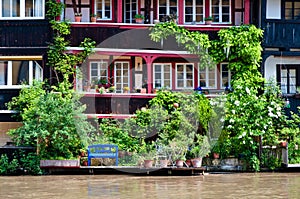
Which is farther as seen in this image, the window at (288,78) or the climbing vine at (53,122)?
the window at (288,78)

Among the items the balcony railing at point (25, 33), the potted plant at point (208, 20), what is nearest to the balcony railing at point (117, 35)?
the potted plant at point (208, 20)

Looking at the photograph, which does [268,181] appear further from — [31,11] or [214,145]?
[31,11]

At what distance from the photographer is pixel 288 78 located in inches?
1433

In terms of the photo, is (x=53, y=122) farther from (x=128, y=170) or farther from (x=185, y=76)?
(x=185, y=76)

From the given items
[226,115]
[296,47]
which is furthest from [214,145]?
[296,47]

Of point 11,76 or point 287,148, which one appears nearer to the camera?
point 287,148

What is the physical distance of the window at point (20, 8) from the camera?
34.2m

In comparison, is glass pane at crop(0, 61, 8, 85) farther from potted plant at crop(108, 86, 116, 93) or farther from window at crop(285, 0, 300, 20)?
window at crop(285, 0, 300, 20)

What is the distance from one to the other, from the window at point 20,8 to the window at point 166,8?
509cm

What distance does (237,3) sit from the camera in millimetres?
36125

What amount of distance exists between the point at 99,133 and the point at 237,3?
8533 millimetres

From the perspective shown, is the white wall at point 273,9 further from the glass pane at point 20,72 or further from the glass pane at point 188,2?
the glass pane at point 20,72

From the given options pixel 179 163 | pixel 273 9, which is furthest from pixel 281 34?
pixel 179 163

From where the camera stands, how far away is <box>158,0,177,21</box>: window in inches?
1416
